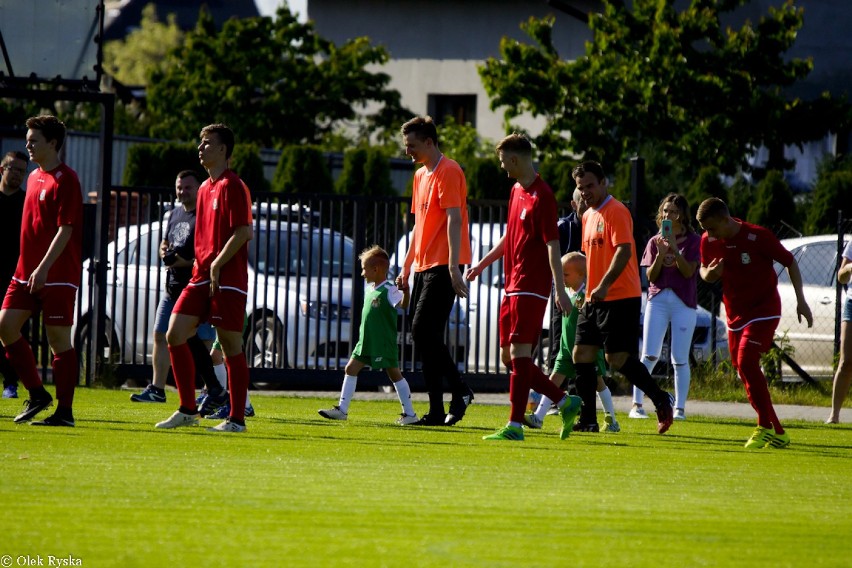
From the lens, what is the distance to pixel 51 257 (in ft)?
31.7

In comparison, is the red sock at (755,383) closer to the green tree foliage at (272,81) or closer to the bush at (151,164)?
the bush at (151,164)

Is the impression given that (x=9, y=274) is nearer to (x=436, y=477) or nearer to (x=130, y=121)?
(x=436, y=477)

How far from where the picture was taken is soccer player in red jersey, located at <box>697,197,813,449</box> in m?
10.1

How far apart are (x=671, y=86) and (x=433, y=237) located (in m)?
19.7

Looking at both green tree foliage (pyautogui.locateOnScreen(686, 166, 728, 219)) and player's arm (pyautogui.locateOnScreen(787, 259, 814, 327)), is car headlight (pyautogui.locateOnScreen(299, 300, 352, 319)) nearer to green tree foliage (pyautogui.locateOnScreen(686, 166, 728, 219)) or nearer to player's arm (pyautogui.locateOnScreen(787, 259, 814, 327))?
player's arm (pyautogui.locateOnScreen(787, 259, 814, 327))

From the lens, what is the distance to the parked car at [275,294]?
618 inches

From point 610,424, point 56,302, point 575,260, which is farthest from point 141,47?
point 56,302

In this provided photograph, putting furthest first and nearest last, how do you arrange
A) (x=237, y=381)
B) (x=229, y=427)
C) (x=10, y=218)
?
(x=10, y=218), (x=229, y=427), (x=237, y=381)

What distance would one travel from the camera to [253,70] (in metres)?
39.8

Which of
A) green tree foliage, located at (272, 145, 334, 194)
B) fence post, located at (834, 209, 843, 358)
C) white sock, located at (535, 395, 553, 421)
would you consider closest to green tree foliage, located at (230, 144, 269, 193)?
green tree foliage, located at (272, 145, 334, 194)

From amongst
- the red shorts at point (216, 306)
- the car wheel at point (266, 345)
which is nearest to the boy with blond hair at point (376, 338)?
the red shorts at point (216, 306)

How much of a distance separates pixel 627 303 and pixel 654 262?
197 centimetres

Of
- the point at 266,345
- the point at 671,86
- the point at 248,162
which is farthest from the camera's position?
the point at 671,86

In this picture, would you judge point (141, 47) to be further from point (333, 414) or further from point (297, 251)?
point (333, 414)
